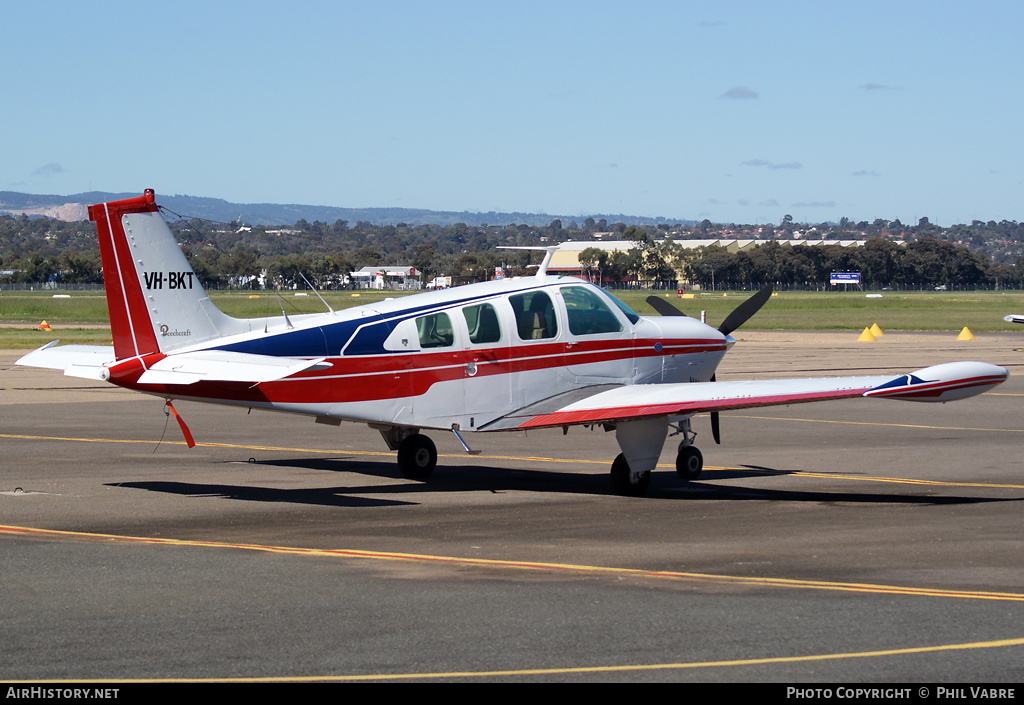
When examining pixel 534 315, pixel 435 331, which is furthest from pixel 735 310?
pixel 435 331

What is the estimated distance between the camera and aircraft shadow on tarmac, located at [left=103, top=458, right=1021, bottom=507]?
13164 mm

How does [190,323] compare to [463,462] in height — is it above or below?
above

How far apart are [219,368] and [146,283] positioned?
1436mm

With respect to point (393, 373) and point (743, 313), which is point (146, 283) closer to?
point (393, 373)

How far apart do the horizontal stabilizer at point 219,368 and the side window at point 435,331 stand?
150 centimetres

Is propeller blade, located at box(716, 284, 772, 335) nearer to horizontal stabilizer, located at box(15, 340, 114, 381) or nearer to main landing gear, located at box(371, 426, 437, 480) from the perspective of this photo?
main landing gear, located at box(371, 426, 437, 480)

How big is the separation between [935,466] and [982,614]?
27.7ft

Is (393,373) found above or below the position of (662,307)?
below

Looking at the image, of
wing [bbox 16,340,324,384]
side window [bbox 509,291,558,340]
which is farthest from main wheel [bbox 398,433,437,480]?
wing [bbox 16,340,324,384]

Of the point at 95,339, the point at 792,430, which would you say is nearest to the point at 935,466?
the point at 792,430

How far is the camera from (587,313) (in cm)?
1438

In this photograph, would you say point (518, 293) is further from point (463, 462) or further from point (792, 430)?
point (792, 430)

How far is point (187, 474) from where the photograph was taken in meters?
14.9

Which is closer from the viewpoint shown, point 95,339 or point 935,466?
point 935,466
